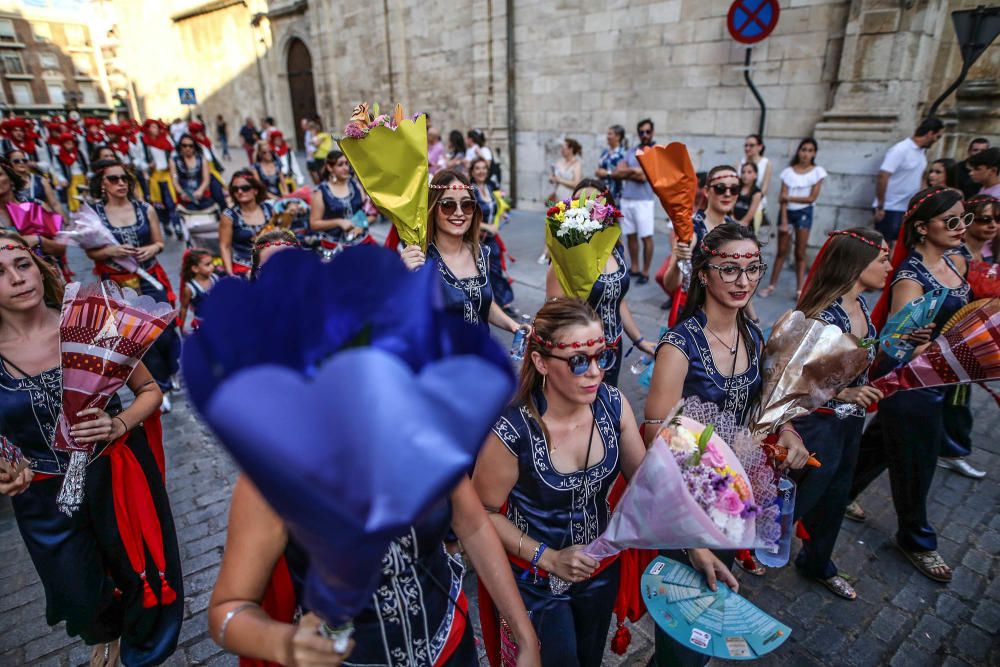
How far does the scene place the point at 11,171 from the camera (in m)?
5.92

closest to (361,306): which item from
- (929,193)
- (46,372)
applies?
(46,372)

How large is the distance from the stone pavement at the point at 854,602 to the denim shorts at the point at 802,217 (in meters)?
4.46

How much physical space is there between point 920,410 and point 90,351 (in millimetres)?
4410

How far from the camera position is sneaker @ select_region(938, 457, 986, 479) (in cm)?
432

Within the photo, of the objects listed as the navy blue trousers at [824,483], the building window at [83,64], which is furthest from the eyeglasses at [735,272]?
the building window at [83,64]

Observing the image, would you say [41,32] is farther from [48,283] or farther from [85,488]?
[85,488]

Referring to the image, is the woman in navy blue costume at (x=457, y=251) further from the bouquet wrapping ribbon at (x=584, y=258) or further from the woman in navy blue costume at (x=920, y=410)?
the woman in navy blue costume at (x=920, y=410)

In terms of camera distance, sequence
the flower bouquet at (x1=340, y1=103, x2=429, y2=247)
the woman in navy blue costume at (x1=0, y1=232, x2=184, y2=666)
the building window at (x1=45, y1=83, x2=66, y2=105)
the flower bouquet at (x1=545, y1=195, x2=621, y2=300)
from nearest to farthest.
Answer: the woman in navy blue costume at (x1=0, y1=232, x2=184, y2=666) < the flower bouquet at (x1=340, y1=103, x2=429, y2=247) < the flower bouquet at (x1=545, y1=195, x2=621, y2=300) < the building window at (x1=45, y1=83, x2=66, y2=105)

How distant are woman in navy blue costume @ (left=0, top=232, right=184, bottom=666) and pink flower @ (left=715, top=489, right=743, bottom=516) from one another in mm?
2553

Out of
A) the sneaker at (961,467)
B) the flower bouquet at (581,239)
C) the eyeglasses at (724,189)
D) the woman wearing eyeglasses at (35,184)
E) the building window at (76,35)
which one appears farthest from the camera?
Result: the building window at (76,35)

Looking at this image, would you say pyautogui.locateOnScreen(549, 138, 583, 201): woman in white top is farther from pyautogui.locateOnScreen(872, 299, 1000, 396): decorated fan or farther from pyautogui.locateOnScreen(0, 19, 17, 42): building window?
pyautogui.locateOnScreen(0, 19, 17, 42): building window

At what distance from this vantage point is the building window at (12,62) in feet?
166

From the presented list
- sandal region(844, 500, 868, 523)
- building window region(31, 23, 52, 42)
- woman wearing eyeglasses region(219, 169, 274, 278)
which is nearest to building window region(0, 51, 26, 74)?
building window region(31, 23, 52, 42)

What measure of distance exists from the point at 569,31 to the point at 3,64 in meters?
63.7
